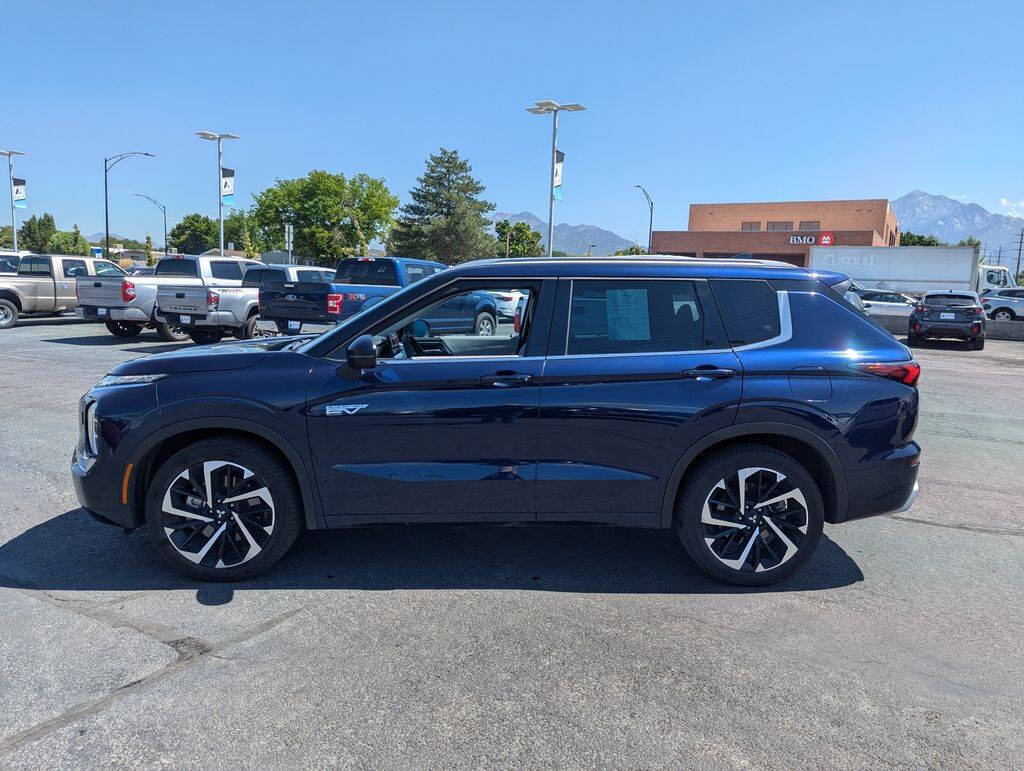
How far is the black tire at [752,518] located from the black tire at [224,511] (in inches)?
85.7

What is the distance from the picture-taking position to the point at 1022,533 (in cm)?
520

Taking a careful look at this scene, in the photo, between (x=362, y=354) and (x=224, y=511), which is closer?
(x=362, y=354)

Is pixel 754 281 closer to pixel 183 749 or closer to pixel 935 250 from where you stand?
pixel 183 749

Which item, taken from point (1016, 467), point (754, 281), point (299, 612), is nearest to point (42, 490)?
point (299, 612)

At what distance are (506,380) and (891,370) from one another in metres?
2.13

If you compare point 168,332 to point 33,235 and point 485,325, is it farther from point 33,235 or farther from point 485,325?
point 33,235

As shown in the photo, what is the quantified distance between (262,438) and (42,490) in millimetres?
2757

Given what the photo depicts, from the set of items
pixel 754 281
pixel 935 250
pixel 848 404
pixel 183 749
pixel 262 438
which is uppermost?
pixel 935 250

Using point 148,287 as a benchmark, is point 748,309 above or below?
above

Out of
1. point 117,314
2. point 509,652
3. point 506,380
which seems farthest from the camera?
point 117,314

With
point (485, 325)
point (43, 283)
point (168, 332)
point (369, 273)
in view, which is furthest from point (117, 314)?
point (485, 325)

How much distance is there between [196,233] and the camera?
13175 centimetres

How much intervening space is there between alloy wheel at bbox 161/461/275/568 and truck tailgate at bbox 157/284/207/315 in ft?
39.6

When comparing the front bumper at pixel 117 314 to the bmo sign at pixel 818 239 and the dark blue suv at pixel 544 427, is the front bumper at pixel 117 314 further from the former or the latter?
the bmo sign at pixel 818 239
